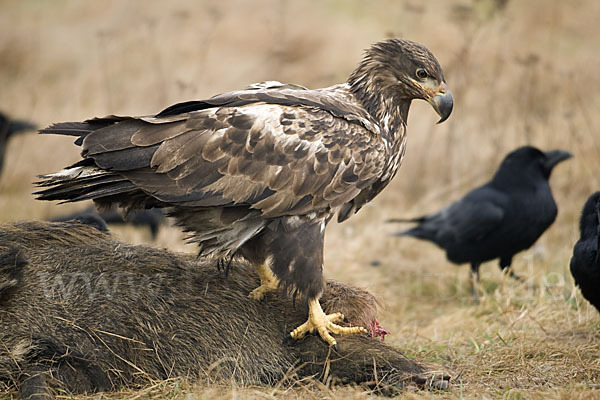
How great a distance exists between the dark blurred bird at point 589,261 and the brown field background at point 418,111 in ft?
0.97

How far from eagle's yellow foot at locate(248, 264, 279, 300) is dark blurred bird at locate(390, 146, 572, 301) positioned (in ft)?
9.56

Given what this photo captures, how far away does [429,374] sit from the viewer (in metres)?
3.62

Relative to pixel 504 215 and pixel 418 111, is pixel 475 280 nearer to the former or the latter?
pixel 504 215

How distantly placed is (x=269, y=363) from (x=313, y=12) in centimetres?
1158

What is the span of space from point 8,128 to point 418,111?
19.3ft

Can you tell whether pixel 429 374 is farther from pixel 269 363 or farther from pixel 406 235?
pixel 406 235

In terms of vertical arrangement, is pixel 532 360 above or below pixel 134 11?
below

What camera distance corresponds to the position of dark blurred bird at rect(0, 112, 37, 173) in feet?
28.6

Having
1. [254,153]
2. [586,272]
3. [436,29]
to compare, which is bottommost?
[586,272]

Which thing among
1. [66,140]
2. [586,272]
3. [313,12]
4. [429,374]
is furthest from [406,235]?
[313,12]

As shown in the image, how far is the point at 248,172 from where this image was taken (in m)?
3.77

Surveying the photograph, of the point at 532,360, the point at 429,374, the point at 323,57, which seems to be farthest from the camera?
the point at 323,57

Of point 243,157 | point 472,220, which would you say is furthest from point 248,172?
point 472,220

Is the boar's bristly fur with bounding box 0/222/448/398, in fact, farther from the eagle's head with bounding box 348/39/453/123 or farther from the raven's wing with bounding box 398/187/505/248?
the raven's wing with bounding box 398/187/505/248
